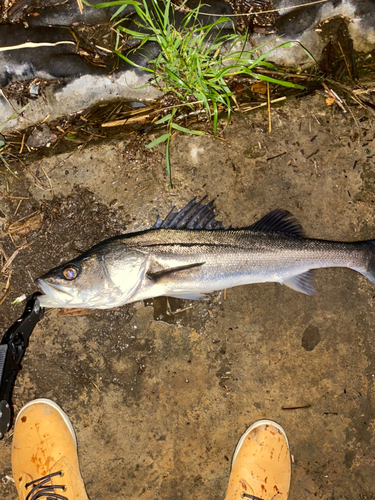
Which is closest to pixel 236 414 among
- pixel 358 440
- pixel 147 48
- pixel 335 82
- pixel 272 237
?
pixel 358 440

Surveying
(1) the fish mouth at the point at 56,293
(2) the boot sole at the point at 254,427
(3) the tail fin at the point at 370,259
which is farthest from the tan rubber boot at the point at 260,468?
(1) the fish mouth at the point at 56,293

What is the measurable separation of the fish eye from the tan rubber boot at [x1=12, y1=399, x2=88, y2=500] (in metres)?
1.67

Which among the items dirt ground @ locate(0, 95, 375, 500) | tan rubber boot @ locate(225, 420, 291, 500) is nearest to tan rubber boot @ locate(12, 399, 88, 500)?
dirt ground @ locate(0, 95, 375, 500)

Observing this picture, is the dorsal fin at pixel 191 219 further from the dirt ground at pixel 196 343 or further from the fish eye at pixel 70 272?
the fish eye at pixel 70 272

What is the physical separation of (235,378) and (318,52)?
163 inches

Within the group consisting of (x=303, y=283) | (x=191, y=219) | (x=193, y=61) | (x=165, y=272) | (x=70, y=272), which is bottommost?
(x=303, y=283)

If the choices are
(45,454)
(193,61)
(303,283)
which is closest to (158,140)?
(193,61)

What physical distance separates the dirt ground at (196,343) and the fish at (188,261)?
0.38 m

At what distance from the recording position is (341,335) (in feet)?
13.0

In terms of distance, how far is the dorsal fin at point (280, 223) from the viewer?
374 cm

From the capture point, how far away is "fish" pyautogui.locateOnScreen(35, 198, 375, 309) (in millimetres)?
3375

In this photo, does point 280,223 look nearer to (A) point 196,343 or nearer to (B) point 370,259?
(B) point 370,259

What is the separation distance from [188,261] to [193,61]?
2.21 m

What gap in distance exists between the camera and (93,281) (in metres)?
3.36
